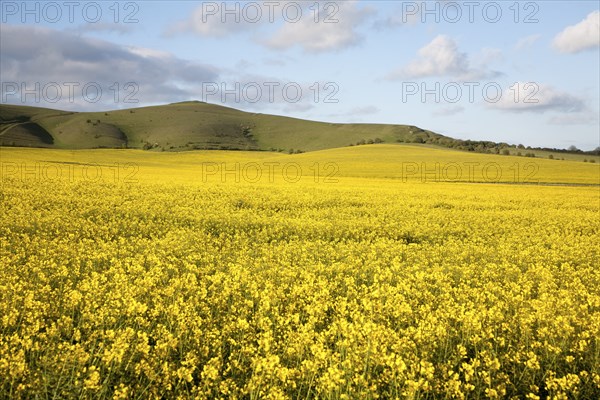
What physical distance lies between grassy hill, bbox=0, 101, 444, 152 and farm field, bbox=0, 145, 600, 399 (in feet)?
309

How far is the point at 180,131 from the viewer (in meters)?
128

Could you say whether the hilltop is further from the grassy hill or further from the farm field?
the farm field

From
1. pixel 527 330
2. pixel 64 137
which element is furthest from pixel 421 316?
pixel 64 137

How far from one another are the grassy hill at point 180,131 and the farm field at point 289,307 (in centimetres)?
9418

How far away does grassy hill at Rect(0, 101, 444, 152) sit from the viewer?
4535 inches

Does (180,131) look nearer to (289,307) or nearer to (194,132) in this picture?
(194,132)

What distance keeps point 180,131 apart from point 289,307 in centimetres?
12780

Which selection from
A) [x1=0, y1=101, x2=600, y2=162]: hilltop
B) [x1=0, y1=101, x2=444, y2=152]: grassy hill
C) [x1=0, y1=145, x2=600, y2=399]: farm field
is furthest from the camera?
[x1=0, y1=101, x2=444, y2=152]: grassy hill

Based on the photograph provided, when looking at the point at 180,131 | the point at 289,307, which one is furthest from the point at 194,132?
the point at 289,307

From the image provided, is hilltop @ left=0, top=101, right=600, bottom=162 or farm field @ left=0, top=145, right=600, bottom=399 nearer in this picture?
farm field @ left=0, top=145, right=600, bottom=399

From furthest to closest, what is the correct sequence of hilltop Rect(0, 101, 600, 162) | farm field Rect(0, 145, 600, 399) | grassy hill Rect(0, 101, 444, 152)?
grassy hill Rect(0, 101, 444, 152)
hilltop Rect(0, 101, 600, 162)
farm field Rect(0, 145, 600, 399)

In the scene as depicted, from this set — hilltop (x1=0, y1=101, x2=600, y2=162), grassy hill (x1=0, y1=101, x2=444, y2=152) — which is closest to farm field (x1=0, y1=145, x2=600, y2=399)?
hilltop (x1=0, y1=101, x2=600, y2=162)

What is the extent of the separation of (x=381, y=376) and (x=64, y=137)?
5085 inches

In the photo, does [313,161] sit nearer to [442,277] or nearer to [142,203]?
[142,203]
